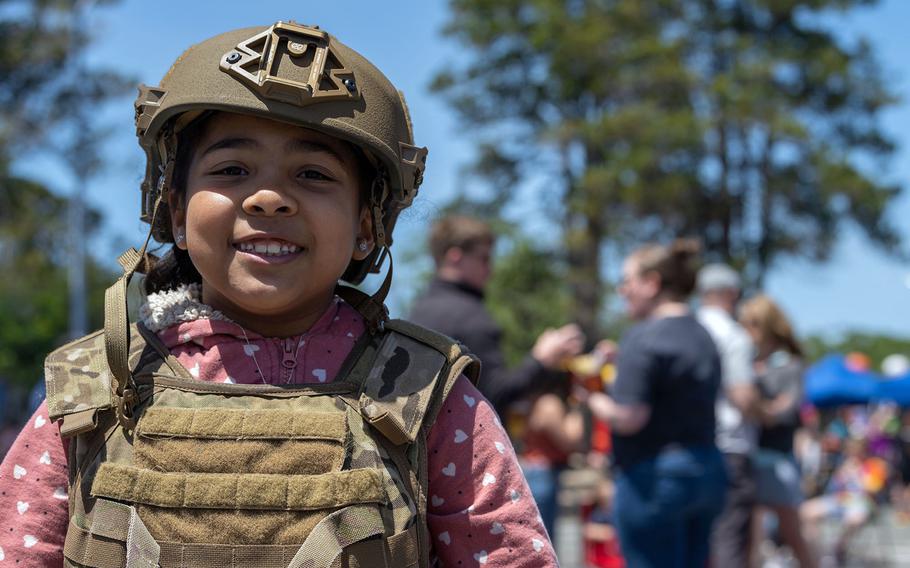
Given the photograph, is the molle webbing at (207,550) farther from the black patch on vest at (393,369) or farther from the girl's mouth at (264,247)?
the girl's mouth at (264,247)

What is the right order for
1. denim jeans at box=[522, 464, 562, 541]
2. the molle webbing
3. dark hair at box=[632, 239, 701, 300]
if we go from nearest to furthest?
the molle webbing, dark hair at box=[632, 239, 701, 300], denim jeans at box=[522, 464, 562, 541]

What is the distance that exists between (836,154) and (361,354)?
922 inches

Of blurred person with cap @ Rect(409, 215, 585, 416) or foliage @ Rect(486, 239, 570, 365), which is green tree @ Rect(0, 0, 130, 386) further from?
blurred person with cap @ Rect(409, 215, 585, 416)

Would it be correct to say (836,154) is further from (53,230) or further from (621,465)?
(621,465)

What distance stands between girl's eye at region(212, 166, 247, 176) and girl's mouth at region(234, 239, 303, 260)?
13 centimetres

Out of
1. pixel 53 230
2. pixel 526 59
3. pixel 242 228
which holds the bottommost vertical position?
pixel 242 228

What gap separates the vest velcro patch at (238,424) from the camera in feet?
6.31

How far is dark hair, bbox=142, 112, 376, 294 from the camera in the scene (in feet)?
7.09

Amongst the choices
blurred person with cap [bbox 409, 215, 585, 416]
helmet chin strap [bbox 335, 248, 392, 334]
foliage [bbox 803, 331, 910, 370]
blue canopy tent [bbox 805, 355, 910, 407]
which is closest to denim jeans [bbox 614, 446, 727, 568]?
blurred person with cap [bbox 409, 215, 585, 416]

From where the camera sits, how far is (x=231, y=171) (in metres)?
2.06

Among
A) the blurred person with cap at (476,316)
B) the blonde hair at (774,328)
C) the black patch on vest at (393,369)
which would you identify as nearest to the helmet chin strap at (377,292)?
the black patch on vest at (393,369)

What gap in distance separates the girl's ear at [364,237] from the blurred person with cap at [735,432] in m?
4.06

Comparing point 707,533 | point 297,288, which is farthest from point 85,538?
point 707,533

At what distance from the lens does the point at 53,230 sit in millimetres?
25516
